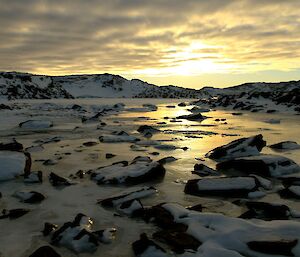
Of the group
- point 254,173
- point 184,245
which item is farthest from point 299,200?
point 184,245

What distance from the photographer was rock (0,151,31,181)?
670 cm

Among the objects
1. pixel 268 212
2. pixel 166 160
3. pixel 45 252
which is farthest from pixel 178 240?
pixel 166 160

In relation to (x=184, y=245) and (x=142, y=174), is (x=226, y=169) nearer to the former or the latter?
(x=142, y=174)

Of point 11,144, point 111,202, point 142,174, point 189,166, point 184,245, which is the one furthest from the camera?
point 11,144

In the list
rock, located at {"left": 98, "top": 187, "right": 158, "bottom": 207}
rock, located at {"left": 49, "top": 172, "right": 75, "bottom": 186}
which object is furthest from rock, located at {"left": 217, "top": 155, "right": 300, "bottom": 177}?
rock, located at {"left": 49, "top": 172, "right": 75, "bottom": 186}

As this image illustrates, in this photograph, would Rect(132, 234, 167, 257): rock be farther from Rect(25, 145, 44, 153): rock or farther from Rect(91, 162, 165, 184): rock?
Rect(25, 145, 44, 153): rock

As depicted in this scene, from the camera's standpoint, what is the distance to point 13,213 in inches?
194

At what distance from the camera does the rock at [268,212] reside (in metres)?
4.72

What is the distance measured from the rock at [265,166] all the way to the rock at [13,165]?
163 inches

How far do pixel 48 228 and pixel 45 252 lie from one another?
2.44 feet

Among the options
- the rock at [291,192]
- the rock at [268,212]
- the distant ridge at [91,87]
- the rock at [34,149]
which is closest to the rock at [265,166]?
the rock at [291,192]

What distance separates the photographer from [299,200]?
5527 millimetres

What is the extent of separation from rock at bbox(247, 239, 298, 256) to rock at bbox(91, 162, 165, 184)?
3137 millimetres

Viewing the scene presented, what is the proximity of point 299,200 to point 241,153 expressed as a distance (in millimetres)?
3337
